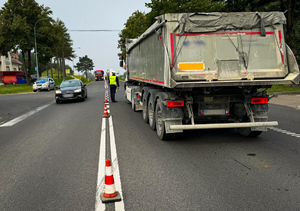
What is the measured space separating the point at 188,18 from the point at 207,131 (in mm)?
3254

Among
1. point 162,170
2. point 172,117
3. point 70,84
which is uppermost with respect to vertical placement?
point 70,84

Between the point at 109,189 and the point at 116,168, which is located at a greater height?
the point at 109,189

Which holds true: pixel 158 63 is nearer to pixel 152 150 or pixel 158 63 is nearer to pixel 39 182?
pixel 152 150

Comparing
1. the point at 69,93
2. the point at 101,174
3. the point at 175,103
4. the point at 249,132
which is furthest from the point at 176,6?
the point at 101,174

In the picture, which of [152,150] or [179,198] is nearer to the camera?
[179,198]

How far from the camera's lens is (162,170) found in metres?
4.90

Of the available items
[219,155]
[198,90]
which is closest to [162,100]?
[198,90]

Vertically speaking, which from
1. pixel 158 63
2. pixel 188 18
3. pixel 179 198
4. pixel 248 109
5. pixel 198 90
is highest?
pixel 188 18

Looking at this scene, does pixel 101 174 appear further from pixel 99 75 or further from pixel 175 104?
pixel 99 75

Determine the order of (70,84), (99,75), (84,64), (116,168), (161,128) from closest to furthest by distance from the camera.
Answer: (116,168) < (161,128) < (70,84) < (99,75) < (84,64)

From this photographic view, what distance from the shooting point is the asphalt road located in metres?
3.74

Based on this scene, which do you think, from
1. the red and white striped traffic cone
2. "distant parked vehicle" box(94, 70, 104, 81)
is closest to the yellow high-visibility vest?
the red and white striped traffic cone

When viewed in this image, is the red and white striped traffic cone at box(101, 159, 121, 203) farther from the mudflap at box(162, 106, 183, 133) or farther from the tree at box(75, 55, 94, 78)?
the tree at box(75, 55, 94, 78)

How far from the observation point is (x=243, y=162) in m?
5.25
